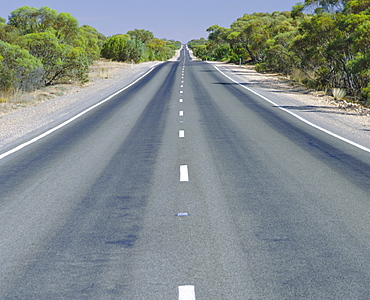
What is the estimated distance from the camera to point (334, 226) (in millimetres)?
5500

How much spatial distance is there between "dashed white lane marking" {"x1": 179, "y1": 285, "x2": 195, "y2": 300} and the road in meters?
0.02

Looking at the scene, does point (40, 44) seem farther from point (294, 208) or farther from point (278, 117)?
point (294, 208)

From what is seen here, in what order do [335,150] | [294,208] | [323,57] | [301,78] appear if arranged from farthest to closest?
[301,78], [323,57], [335,150], [294,208]

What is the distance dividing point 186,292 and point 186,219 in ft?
6.22

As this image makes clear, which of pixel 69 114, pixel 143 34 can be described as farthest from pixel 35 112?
pixel 143 34

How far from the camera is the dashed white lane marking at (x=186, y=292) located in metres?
3.78

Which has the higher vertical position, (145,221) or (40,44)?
(40,44)

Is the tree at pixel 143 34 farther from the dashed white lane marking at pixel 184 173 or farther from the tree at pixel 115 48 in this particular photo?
the dashed white lane marking at pixel 184 173

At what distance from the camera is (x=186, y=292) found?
3867mm

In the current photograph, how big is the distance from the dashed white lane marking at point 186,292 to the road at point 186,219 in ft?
0.05

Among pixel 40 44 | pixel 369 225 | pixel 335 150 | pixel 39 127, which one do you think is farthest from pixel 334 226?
pixel 40 44

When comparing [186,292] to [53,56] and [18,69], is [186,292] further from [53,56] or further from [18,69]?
[53,56]

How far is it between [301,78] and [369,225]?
32.5m

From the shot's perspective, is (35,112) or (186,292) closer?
(186,292)
